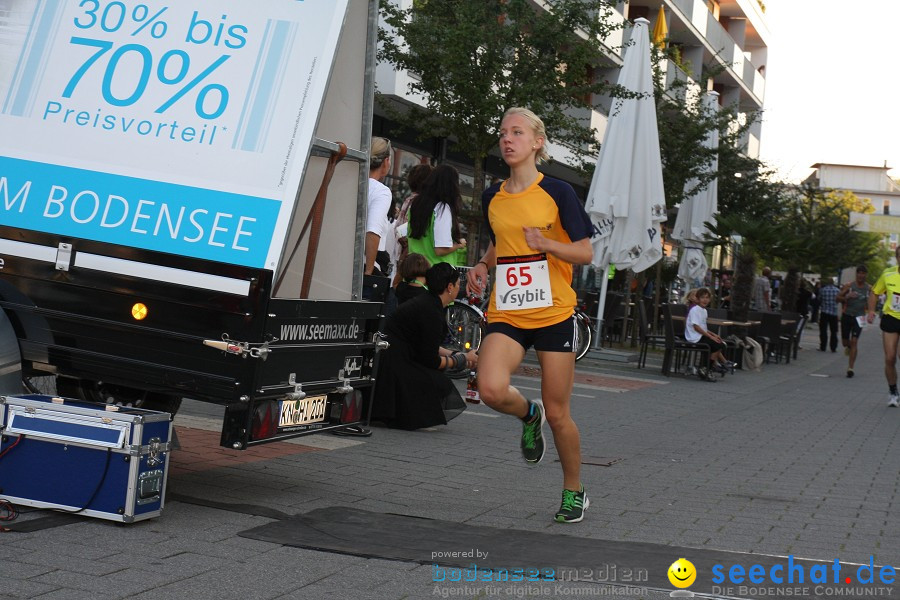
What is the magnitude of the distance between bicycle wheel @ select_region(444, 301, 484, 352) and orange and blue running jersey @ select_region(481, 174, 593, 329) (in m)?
6.61

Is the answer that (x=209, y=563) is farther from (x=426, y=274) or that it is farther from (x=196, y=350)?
(x=426, y=274)

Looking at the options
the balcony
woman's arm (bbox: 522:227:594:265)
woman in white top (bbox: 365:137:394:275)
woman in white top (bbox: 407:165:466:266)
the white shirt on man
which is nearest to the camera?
woman's arm (bbox: 522:227:594:265)

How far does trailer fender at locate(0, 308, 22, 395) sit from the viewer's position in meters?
5.60

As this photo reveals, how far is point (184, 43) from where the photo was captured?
19.0 feet

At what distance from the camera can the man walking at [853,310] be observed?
71.6 feet

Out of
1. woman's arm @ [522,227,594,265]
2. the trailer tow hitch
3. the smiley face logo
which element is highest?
woman's arm @ [522,227,594,265]

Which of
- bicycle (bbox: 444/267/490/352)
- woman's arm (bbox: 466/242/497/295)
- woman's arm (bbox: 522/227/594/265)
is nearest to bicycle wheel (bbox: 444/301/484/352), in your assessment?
bicycle (bbox: 444/267/490/352)

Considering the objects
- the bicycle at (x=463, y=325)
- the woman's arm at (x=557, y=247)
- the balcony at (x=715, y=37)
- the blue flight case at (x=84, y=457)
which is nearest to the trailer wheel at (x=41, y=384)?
the blue flight case at (x=84, y=457)

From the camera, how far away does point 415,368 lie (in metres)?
8.86

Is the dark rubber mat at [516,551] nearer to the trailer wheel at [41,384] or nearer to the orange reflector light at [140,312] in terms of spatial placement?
the orange reflector light at [140,312]

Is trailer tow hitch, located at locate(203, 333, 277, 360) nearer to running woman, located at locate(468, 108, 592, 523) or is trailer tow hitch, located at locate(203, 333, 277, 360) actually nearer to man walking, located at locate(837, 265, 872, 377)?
running woman, located at locate(468, 108, 592, 523)

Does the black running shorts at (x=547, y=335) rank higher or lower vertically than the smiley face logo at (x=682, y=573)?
higher

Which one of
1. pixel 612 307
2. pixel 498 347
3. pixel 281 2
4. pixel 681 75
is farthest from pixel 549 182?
pixel 681 75

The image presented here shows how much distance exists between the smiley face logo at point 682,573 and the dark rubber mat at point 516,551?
0.03 m
